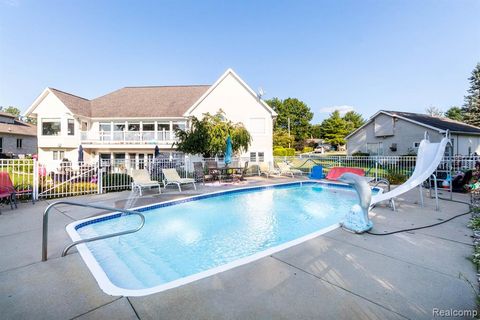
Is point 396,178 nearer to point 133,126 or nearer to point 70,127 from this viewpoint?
point 133,126

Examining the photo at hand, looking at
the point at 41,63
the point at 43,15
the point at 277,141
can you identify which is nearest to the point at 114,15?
the point at 43,15

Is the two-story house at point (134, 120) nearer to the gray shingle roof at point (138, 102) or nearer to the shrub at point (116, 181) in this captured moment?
the gray shingle roof at point (138, 102)

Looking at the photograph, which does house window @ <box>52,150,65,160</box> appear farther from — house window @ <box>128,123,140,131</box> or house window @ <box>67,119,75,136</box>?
house window @ <box>128,123,140,131</box>

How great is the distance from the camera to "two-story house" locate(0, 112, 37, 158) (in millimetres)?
30281

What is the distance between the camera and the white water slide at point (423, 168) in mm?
6329

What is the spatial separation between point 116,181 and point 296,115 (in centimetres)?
6448

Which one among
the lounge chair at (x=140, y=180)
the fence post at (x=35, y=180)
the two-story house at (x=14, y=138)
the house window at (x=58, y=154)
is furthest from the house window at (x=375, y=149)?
the two-story house at (x=14, y=138)

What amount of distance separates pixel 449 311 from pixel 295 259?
1.75 metres

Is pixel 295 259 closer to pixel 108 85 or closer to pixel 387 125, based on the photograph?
pixel 387 125

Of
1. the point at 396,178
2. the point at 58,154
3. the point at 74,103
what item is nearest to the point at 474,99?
the point at 396,178

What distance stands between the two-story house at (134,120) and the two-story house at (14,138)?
10.4 meters

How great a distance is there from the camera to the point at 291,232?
21.1ft

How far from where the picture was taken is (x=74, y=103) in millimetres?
23844

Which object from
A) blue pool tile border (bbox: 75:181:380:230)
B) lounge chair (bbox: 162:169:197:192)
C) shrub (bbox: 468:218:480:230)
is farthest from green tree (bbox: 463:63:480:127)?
lounge chair (bbox: 162:169:197:192)
